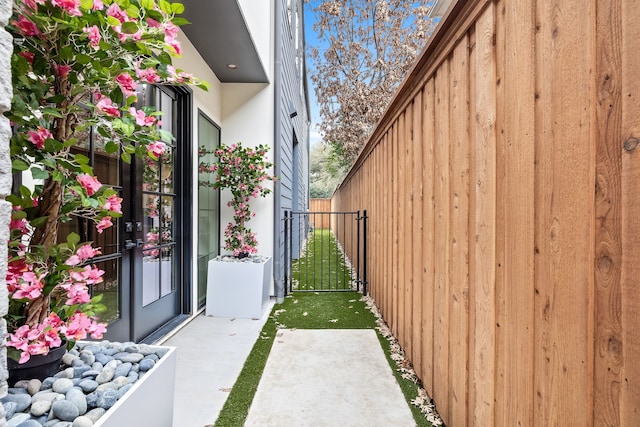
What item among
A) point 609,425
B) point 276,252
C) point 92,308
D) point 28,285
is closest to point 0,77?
point 28,285

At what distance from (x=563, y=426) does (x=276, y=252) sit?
343 cm

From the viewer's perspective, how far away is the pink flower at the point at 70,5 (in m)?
0.90

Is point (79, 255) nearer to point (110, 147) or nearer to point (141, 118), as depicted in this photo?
point (110, 147)

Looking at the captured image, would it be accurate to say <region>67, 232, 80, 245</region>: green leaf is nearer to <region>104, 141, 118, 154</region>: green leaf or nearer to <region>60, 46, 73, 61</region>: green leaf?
<region>104, 141, 118, 154</region>: green leaf

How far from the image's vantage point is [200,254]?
3.57 m

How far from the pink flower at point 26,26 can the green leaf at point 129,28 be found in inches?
8.9

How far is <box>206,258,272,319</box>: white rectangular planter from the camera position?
3.41 m

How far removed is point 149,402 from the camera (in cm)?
116

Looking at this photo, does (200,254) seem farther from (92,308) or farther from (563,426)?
(563,426)

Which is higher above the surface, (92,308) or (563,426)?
(92,308)

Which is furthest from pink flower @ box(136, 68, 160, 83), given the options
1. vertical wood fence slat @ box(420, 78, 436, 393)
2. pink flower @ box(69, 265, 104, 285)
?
vertical wood fence slat @ box(420, 78, 436, 393)

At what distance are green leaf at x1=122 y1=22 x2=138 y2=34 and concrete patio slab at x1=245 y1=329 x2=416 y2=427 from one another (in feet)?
5.90

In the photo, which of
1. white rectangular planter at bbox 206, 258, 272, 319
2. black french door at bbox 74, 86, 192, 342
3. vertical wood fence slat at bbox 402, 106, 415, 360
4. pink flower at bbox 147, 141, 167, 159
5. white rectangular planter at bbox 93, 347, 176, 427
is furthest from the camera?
white rectangular planter at bbox 206, 258, 272, 319

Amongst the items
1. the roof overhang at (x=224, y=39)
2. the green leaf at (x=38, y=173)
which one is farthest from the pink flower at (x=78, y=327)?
the roof overhang at (x=224, y=39)
